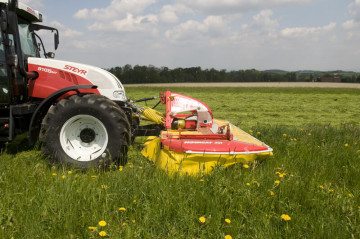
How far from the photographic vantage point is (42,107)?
13.0 feet

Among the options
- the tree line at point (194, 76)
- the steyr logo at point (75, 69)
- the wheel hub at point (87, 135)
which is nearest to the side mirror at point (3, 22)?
the steyr logo at point (75, 69)

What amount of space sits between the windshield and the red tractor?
2 cm

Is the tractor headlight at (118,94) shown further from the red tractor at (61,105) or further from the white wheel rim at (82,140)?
the white wheel rim at (82,140)

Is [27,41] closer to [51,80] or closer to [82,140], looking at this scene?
[51,80]

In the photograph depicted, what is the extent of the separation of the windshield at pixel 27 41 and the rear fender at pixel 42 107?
1.06 metres

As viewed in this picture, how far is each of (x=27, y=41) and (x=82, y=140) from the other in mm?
2035

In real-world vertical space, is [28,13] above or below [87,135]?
above

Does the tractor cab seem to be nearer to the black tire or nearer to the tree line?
the black tire

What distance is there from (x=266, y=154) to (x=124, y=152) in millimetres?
1740

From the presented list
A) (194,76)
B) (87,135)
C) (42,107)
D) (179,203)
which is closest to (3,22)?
(42,107)

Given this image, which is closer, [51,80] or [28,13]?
[51,80]

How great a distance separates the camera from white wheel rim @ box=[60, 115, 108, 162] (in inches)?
152

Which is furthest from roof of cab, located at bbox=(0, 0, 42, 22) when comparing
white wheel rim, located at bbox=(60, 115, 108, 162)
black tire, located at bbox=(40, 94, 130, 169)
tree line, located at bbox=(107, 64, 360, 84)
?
tree line, located at bbox=(107, 64, 360, 84)

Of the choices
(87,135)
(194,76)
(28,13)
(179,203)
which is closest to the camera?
(179,203)
